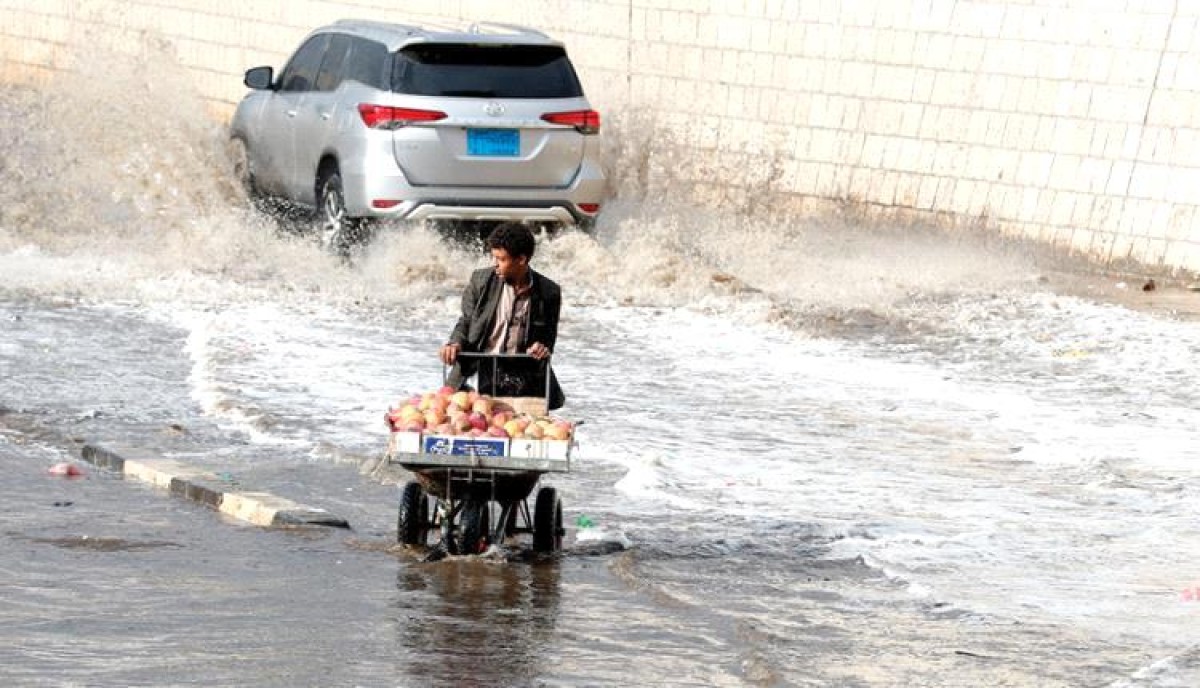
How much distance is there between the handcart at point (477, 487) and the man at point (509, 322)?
0.24ft

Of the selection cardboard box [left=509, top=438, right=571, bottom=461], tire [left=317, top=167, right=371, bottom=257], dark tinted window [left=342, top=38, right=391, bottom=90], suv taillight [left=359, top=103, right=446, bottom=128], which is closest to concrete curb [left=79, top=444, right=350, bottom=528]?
cardboard box [left=509, top=438, right=571, bottom=461]

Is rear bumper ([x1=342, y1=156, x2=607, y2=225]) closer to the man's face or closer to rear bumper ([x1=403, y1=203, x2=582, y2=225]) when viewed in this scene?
rear bumper ([x1=403, y1=203, x2=582, y2=225])

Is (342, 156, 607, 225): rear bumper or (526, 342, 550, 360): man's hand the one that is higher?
(526, 342, 550, 360): man's hand

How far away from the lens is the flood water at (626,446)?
866 centimetres

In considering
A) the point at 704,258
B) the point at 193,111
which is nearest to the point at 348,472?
the point at 704,258

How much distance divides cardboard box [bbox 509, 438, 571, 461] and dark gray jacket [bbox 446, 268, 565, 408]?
64 centimetres

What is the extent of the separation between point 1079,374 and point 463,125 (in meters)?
4.72

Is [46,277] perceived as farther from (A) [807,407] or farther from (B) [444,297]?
(A) [807,407]

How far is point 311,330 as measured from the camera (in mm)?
16422

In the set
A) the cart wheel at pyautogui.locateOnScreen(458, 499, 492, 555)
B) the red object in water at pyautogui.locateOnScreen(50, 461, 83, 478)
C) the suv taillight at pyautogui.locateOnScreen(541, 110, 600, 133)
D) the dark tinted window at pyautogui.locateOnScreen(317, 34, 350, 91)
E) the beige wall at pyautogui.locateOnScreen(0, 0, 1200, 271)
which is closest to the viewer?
the cart wheel at pyautogui.locateOnScreen(458, 499, 492, 555)

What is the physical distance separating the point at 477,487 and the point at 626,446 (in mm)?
3162

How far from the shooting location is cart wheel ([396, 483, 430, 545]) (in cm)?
1009

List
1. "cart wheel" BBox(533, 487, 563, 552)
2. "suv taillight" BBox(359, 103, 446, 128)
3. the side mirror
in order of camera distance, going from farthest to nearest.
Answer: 1. the side mirror
2. "suv taillight" BBox(359, 103, 446, 128)
3. "cart wheel" BBox(533, 487, 563, 552)

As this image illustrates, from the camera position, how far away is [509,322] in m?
10.1
